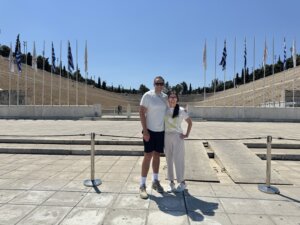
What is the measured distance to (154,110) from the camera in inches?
200

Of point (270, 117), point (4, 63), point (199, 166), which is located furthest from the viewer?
point (4, 63)

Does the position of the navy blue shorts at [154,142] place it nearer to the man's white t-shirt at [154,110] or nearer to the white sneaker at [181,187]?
the man's white t-shirt at [154,110]

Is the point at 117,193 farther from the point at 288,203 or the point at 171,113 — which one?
the point at 288,203

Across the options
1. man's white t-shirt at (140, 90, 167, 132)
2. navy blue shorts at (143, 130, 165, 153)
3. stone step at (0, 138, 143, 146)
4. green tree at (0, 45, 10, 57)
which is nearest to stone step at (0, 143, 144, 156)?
stone step at (0, 138, 143, 146)

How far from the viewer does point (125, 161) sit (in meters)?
7.93

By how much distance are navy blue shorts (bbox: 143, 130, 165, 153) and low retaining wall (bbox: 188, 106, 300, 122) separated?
1965 cm

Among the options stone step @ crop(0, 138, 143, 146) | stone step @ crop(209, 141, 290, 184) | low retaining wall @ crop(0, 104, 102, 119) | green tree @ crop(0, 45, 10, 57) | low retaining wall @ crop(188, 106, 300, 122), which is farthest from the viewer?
green tree @ crop(0, 45, 10, 57)

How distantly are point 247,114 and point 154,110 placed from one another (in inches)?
813

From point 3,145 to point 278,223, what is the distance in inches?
343

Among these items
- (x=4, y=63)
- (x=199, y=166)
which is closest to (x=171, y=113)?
(x=199, y=166)

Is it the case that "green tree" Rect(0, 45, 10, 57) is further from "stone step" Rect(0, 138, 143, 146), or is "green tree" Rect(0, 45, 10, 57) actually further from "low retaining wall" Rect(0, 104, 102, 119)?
"stone step" Rect(0, 138, 143, 146)

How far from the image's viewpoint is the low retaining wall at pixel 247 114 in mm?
23328

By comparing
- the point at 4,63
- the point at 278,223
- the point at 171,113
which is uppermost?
the point at 4,63

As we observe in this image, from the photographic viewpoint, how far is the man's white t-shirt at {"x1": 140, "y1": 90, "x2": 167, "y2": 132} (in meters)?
5.05
